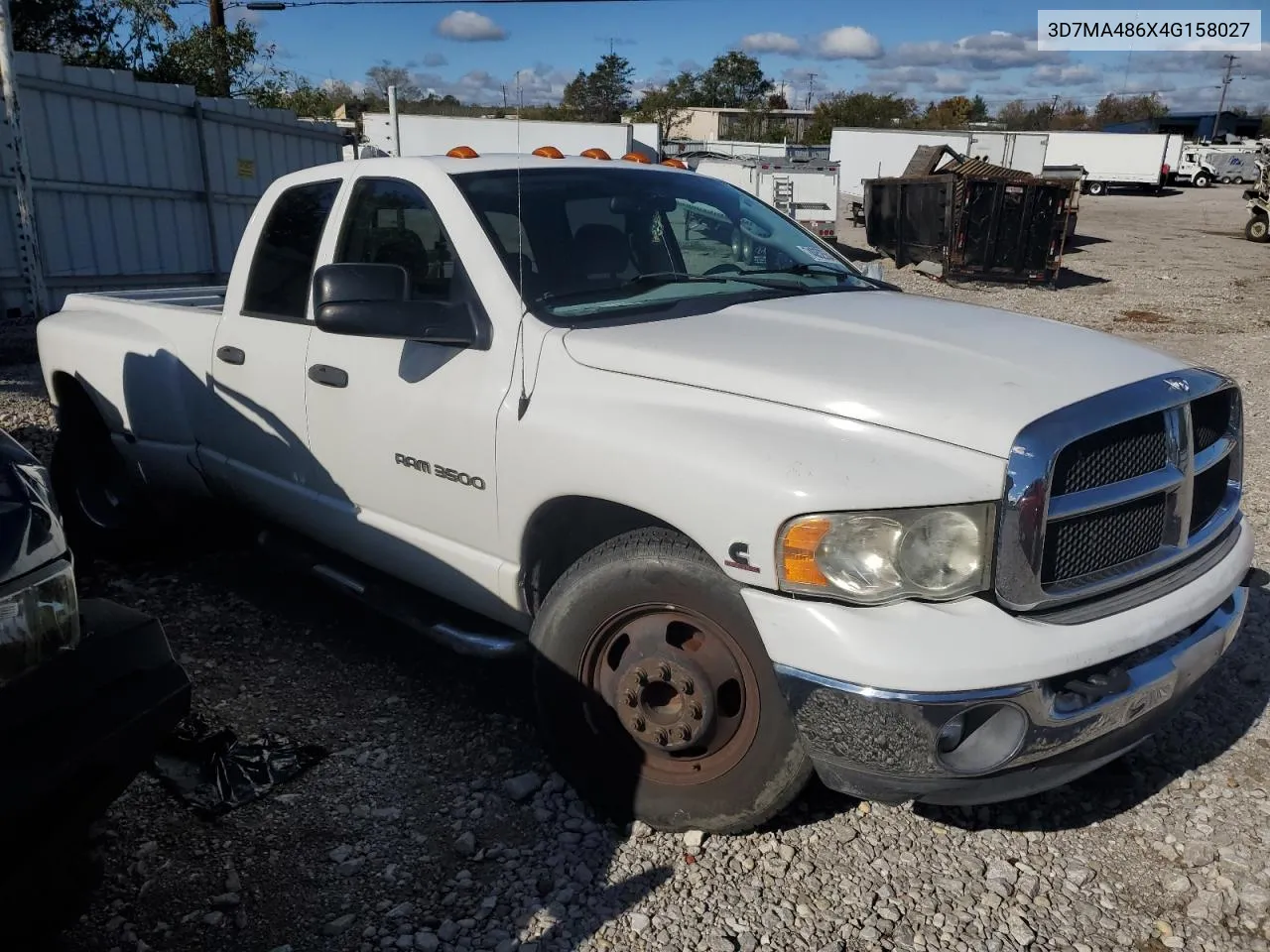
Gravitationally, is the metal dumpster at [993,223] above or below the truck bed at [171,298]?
below

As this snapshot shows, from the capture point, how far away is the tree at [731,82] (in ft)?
164

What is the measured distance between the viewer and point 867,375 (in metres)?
2.47

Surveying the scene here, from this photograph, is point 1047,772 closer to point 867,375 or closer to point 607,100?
point 867,375

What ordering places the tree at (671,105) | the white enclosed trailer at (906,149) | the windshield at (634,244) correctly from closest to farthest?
Result: the windshield at (634,244)
the tree at (671,105)
the white enclosed trailer at (906,149)

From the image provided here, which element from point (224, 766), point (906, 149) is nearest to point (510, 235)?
point (224, 766)

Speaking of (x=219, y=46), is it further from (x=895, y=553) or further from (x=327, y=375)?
(x=895, y=553)

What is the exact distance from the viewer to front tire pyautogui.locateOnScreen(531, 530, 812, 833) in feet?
8.23

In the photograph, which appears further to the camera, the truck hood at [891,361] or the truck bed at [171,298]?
the truck bed at [171,298]

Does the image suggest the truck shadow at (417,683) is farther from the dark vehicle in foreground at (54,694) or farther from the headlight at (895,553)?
the headlight at (895,553)

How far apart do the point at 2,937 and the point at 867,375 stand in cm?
241

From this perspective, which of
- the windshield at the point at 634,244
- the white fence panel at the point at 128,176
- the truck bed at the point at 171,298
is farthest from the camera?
the white fence panel at the point at 128,176

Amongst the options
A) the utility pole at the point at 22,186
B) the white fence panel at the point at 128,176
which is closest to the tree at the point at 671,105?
the white fence panel at the point at 128,176

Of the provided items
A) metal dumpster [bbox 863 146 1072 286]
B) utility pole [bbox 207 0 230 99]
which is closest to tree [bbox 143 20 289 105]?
utility pole [bbox 207 0 230 99]

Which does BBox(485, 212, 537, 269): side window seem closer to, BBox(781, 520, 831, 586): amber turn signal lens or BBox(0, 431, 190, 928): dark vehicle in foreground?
BBox(781, 520, 831, 586): amber turn signal lens
